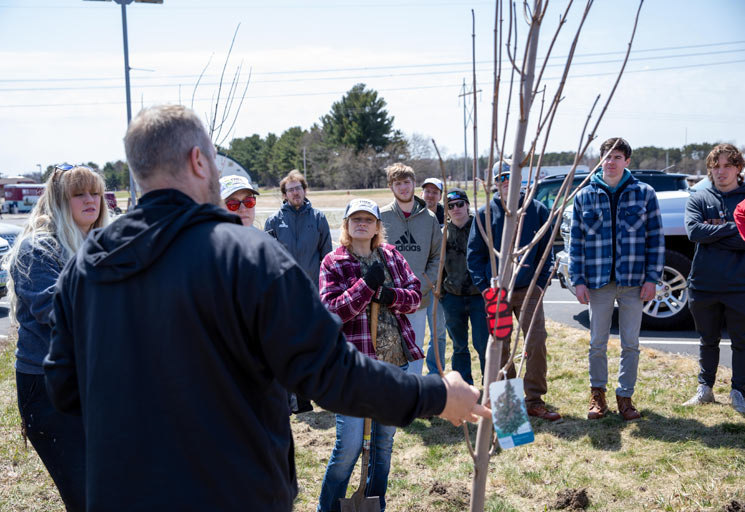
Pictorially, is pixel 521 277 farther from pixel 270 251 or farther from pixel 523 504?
pixel 270 251

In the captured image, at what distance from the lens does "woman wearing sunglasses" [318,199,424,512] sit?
10.6 feet

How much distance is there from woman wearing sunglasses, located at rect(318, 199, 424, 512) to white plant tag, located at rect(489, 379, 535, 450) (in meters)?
1.55

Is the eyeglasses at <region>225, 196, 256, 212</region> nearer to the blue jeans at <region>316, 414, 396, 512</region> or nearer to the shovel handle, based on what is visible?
the shovel handle

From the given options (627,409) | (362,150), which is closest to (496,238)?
(627,409)

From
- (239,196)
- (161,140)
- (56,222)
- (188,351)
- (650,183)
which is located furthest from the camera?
(650,183)

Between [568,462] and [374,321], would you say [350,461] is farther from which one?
[568,462]

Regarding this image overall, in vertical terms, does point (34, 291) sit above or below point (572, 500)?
above

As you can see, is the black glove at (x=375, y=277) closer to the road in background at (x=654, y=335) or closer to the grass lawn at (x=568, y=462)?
the grass lawn at (x=568, y=462)

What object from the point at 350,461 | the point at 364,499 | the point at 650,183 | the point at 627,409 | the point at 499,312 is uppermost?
Result: the point at 650,183

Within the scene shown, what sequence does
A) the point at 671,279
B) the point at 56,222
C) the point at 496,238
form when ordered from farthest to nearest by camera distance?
the point at 671,279, the point at 496,238, the point at 56,222

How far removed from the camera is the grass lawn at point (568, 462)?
3549 mm

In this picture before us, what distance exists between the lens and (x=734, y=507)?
3230 millimetres

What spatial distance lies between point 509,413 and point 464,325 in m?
3.68

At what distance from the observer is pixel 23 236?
107 inches
